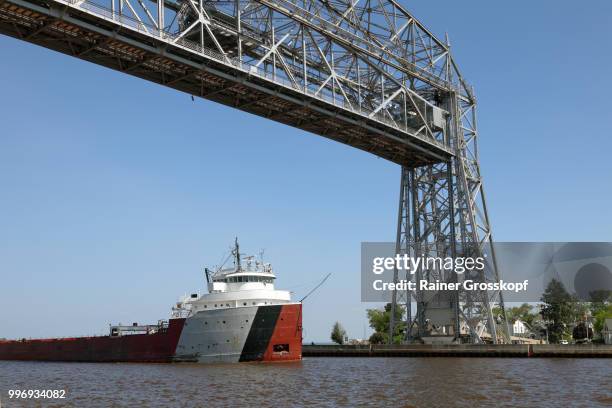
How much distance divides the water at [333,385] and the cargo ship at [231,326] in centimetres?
175

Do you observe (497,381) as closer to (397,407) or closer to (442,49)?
(397,407)

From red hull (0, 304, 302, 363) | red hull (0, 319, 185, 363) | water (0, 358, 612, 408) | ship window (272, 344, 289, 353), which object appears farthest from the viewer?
red hull (0, 319, 185, 363)

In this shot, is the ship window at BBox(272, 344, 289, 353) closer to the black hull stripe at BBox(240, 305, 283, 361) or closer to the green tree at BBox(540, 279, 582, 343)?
the black hull stripe at BBox(240, 305, 283, 361)

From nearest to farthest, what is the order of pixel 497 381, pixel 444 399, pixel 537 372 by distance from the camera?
pixel 444 399 < pixel 497 381 < pixel 537 372

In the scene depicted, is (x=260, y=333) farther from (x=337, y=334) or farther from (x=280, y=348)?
(x=337, y=334)

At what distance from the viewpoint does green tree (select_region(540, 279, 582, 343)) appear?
234 ft

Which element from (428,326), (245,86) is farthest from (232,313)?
(428,326)

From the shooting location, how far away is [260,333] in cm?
3950

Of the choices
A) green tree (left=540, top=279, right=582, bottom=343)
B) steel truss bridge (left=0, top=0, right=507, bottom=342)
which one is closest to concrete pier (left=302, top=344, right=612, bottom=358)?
steel truss bridge (left=0, top=0, right=507, bottom=342)

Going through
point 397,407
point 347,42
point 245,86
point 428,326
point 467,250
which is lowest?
point 397,407

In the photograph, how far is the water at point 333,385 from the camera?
76.0ft

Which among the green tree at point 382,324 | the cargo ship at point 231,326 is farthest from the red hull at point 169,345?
the green tree at point 382,324

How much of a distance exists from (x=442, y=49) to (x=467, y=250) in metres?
14.0

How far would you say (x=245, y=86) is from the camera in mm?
37250
